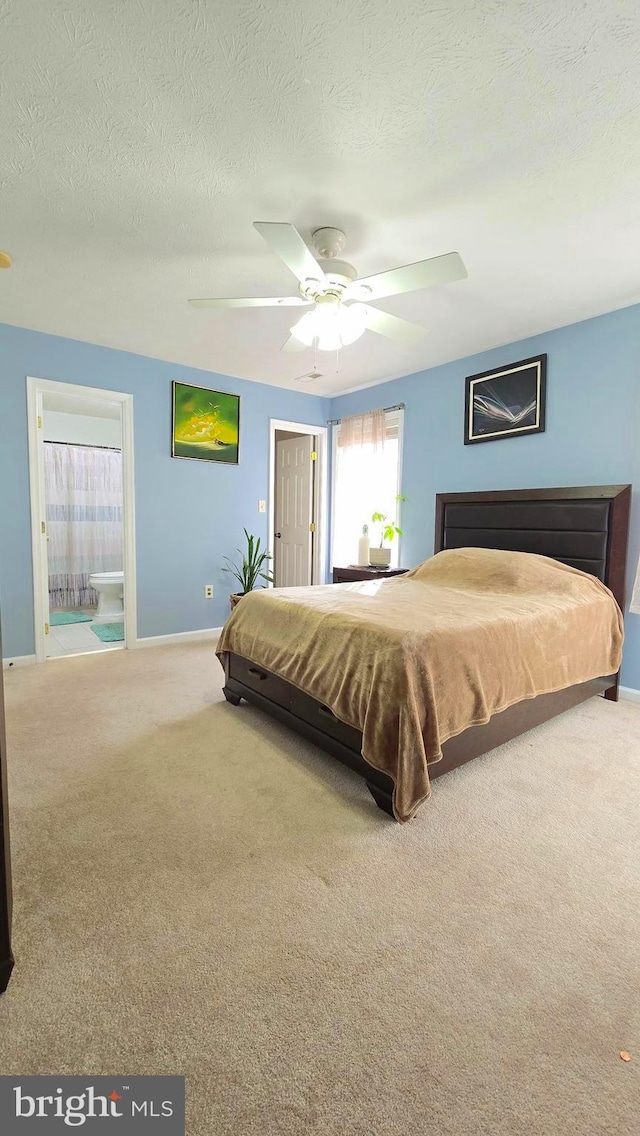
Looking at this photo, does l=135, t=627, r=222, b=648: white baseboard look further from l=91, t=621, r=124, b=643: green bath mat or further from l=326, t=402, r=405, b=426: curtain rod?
l=326, t=402, r=405, b=426: curtain rod

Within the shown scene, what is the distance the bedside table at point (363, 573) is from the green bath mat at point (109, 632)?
84.0 inches

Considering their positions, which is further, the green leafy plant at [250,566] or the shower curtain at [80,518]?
the shower curtain at [80,518]

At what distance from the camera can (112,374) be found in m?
3.77

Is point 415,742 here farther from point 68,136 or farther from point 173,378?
point 173,378

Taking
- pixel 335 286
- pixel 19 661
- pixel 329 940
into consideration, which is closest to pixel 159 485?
pixel 19 661

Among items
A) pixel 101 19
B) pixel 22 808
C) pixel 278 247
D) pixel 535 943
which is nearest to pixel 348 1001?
pixel 535 943

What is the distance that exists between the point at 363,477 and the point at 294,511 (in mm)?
1028

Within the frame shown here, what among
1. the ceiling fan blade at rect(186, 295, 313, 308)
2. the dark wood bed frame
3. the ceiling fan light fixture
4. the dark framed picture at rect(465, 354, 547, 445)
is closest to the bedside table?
the dark wood bed frame

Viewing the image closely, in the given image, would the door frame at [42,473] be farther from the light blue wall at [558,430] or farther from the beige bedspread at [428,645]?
the light blue wall at [558,430]

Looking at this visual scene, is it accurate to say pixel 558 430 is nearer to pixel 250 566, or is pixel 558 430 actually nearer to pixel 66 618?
pixel 250 566

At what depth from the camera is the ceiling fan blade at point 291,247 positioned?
162 centimetres

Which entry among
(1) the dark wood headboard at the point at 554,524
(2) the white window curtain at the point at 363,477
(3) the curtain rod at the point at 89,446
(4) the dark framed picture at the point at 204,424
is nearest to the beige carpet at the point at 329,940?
(1) the dark wood headboard at the point at 554,524

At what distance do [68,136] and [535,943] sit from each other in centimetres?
294

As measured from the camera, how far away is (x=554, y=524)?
3143 mm
